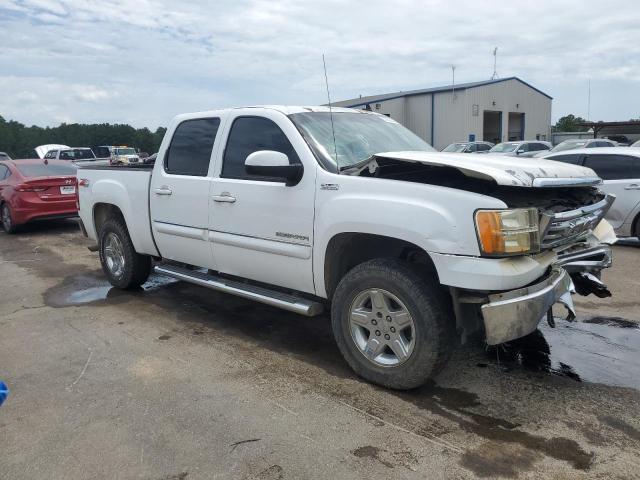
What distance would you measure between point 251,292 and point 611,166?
23.4ft

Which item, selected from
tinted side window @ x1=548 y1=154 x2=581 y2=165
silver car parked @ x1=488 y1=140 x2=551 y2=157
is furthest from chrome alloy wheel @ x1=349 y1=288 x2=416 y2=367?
silver car parked @ x1=488 y1=140 x2=551 y2=157

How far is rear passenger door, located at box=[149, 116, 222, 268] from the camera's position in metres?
5.06

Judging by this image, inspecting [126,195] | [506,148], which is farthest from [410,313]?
[506,148]

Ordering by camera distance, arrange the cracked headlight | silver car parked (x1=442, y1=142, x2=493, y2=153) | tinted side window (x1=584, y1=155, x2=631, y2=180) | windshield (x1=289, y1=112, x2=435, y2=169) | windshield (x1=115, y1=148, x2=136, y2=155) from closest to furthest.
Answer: the cracked headlight, windshield (x1=289, y1=112, x2=435, y2=169), tinted side window (x1=584, y1=155, x2=631, y2=180), silver car parked (x1=442, y1=142, x2=493, y2=153), windshield (x1=115, y1=148, x2=136, y2=155)

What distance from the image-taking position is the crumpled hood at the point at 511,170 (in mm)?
3324

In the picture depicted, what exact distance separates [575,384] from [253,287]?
2597mm

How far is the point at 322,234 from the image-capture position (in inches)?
157

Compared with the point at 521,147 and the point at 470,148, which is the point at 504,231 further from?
the point at 470,148

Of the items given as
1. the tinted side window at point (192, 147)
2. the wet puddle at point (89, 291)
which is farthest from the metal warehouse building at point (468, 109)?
the tinted side window at point (192, 147)

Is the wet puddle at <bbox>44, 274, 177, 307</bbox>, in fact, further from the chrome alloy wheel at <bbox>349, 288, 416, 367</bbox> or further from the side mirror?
the chrome alloy wheel at <bbox>349, 288, 416, 367</bbox>

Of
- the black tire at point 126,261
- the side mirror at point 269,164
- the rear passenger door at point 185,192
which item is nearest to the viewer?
the side mirror at point 269,164

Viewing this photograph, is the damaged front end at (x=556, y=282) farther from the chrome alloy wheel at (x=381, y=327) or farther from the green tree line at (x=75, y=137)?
the green tree line at (x=75, y=137)

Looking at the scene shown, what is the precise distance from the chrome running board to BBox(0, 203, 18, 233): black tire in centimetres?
770

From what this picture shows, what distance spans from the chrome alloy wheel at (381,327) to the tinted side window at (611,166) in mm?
6898
